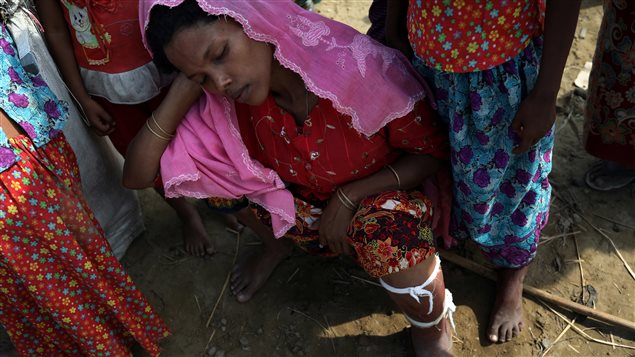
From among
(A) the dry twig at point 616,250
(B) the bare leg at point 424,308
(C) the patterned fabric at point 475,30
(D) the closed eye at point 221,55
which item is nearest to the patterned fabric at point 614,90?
(A) the dry twig at point 616,250

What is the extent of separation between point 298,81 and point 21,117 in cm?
91

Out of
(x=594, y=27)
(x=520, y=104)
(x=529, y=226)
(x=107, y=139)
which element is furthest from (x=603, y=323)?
(x=107, y=139)

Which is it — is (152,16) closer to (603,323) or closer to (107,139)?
(107,139)

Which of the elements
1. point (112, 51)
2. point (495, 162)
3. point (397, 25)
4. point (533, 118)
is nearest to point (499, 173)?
point (495, 162)

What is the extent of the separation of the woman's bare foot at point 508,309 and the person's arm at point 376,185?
26.6 inches

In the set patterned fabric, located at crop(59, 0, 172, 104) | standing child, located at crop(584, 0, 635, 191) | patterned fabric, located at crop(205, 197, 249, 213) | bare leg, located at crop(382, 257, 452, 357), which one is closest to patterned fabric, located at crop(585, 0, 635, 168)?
standing child, located at crop(584, 0, 635, 191)

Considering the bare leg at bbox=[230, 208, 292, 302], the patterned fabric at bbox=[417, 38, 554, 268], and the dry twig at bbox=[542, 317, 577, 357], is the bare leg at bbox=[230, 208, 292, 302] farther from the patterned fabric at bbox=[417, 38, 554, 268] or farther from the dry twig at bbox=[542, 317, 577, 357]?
the dry twig at bbox=[542, 317, 577, 357]

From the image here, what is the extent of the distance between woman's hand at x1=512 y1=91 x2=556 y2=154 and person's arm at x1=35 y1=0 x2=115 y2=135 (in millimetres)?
1591

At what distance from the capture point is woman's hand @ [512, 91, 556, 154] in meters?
1.60

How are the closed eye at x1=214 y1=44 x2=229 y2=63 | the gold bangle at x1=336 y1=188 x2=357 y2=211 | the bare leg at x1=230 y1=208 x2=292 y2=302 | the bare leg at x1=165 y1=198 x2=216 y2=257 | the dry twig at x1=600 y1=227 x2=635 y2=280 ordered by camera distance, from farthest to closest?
the bare leg at x1=165 y1=198 x2=216 y2=257 < the bare leg at x1=230 y1=208 x2=292 y2=302 < the dry twig at x1=600 y1=227 x2=635 y2=280 < the gold bangle at x1=336 y1=188 x2=357 y2=211 < the closed eye at x1=214 y1=44 x2=229 y2=63

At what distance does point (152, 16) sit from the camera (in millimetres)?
1578

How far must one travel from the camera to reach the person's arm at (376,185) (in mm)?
1911

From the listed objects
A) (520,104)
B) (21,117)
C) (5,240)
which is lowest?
(5,240)

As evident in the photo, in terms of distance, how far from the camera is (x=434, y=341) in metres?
2.12
